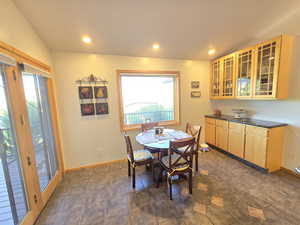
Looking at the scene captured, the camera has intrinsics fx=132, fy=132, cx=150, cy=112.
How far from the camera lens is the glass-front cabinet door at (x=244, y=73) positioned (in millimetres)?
2770

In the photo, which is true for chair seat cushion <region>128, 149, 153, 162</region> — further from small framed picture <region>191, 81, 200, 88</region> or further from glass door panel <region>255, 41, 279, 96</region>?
glass door panel <region>255, 41, 279, 96</region>

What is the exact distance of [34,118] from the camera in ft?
6.45

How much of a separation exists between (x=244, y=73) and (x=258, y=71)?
0.97 ft

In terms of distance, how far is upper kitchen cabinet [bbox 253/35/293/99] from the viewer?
229cm

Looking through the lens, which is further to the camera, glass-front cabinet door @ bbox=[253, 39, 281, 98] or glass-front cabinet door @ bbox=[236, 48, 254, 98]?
glass-front cabinet door @ bbox=[236, 48, 254, 98]

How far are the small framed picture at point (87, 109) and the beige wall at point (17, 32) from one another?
41.8 inches

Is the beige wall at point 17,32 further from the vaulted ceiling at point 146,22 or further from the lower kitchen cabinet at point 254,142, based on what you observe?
the lower kitchen cabinet at point 254,142

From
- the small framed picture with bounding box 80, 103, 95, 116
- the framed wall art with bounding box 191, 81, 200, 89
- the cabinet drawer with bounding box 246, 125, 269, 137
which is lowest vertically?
the cabinet drawer with bounding box 246, 125, 269, 137

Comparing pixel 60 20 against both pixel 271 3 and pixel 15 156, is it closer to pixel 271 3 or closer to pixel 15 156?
pixel 15 156

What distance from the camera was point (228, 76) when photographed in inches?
130

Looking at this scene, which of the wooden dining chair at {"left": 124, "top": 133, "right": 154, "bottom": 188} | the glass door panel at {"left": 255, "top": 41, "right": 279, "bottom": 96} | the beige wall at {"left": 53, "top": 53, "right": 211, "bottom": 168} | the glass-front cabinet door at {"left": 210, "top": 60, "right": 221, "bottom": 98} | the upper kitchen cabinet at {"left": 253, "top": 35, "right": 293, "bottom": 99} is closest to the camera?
the wooden dining chair at {"left": 124, "top": 133, "right": 154, "bottom": 188}

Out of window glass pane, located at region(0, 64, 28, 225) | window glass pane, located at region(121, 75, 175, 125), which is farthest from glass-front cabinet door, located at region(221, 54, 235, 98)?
window glass pane, located at region(0, 64, 28, 225)

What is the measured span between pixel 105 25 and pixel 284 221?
3.63 metres

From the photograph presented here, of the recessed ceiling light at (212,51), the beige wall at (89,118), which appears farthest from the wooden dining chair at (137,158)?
the recessed ceiling light at (212,51)
